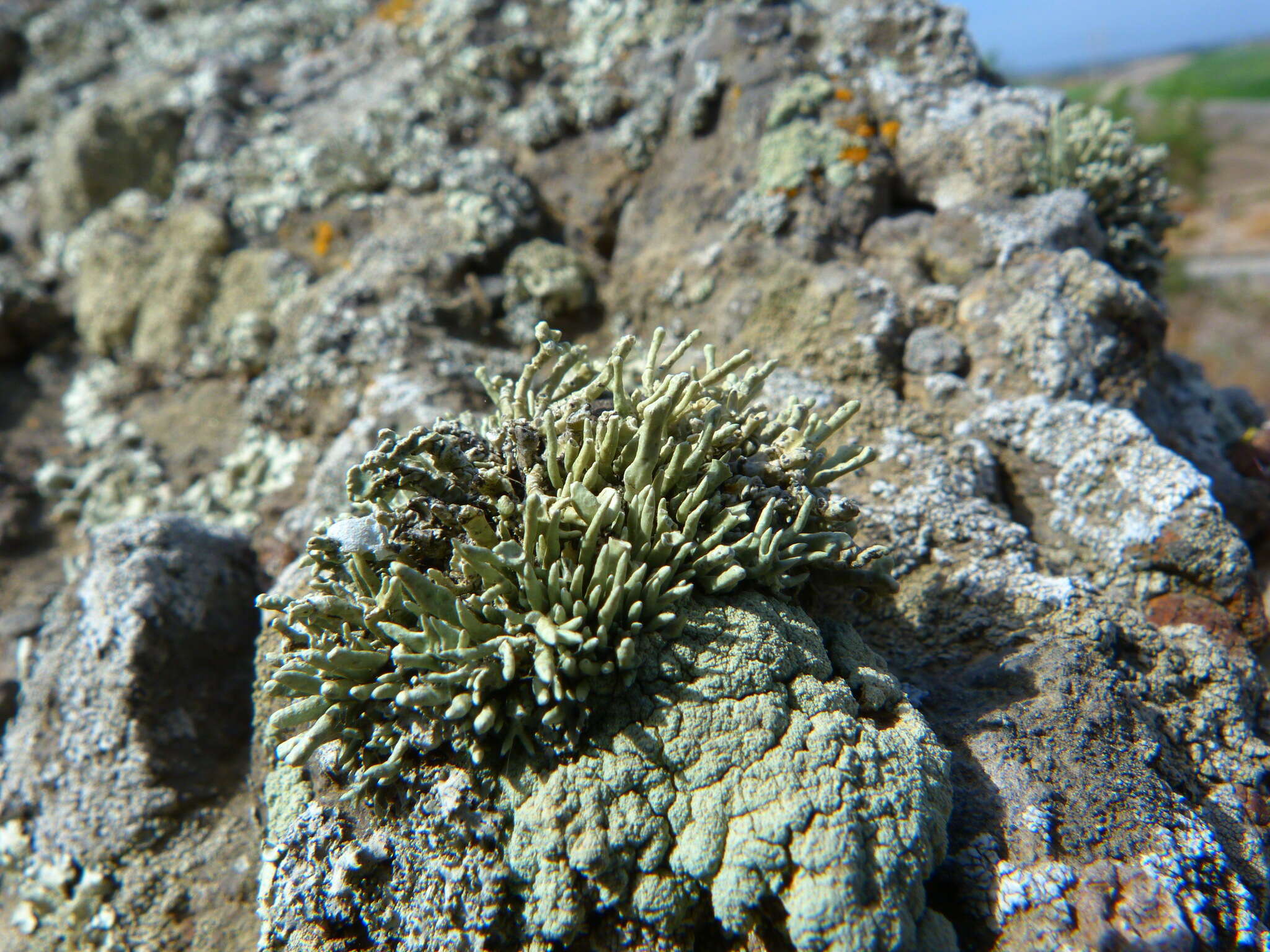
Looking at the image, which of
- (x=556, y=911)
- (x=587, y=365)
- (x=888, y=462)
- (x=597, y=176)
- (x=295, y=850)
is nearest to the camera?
(x=556, y=911)

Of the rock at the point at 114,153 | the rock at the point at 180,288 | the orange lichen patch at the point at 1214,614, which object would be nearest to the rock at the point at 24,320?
the rock at the point at 114,153

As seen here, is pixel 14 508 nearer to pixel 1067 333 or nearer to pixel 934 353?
pixel 934 353

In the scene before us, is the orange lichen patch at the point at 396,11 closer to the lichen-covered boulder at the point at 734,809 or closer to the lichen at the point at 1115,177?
the lichen at the point at 1115,177

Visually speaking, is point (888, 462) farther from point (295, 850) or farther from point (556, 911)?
point (295, 850)

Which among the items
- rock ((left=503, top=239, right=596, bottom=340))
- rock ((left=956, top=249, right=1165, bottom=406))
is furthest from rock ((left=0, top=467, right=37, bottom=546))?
rock ((left=956, top=249, right=1165, bottom=406))

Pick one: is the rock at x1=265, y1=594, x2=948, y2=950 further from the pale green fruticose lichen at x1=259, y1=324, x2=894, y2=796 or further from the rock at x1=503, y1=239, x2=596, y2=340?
the rock at x1=503, y1=239, x2=596, y2=340

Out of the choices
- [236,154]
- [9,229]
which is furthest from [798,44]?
[9,229]
